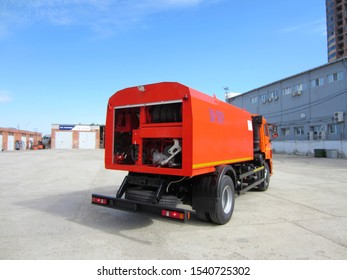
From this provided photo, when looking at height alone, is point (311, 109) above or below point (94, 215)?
above

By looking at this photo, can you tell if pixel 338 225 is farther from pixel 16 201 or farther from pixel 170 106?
pixel 16 201

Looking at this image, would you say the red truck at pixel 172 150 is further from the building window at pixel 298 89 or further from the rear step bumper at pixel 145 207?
the building window at pixel 298 89

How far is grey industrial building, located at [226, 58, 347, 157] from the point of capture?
3066cm

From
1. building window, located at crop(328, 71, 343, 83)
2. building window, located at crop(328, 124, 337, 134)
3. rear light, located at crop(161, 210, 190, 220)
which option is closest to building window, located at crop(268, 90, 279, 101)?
building window, located at crop(328, 71, 343, 83)

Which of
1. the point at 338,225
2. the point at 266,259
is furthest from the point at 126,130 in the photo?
the point at 338,225

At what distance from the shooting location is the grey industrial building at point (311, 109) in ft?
101

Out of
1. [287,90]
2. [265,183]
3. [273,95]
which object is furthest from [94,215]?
[273,95]

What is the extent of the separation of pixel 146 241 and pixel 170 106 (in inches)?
99.0

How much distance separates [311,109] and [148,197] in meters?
35.3

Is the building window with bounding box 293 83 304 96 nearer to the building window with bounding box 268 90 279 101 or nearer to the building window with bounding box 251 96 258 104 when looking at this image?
the building window with bounding box 268 90 279 101

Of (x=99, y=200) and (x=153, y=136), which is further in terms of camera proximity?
(x=99, y=200)

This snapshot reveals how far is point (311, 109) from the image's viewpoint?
34938mm

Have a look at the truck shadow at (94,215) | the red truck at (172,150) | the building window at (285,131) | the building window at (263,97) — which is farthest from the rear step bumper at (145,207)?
the building window at (263,97)

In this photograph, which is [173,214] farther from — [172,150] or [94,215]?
[94,215]
